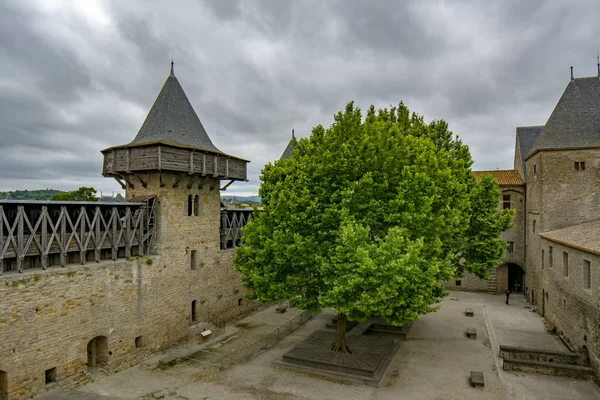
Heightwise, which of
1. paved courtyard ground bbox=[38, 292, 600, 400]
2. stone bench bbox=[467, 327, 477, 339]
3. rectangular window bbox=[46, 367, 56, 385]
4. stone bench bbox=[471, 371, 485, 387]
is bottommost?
paved courtyard ground bbox=[38, 292, 600, 400]

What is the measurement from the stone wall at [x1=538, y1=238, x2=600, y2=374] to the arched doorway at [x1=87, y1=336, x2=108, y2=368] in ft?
63.8

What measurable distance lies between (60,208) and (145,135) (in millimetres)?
5681

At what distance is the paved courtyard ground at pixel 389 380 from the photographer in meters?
14.0

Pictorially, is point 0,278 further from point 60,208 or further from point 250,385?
point 250,385

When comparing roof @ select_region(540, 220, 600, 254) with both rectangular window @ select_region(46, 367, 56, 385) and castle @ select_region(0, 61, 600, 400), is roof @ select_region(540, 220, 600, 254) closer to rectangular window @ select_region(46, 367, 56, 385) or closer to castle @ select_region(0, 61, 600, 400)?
castle @ select_region(0, 61, 600, 400)

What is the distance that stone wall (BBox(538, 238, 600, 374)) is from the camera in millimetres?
15203

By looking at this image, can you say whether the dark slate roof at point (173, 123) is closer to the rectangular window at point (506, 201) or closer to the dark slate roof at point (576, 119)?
the dark slate roof at point (576, 119)

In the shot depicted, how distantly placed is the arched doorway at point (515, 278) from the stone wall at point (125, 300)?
22.6 metres

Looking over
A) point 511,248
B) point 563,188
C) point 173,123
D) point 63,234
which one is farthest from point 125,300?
point 511,248

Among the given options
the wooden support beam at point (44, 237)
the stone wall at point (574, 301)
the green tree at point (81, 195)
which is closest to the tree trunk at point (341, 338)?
the stone wall at point (574, 301)

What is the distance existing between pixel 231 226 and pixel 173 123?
7.18m

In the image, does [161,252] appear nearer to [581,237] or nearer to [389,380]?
[389,380]

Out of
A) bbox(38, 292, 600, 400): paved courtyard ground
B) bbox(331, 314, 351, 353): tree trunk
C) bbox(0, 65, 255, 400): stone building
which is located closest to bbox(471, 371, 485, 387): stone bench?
bbox(38, 292, 600, 400): paved courtyard ground

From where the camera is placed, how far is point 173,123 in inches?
773
